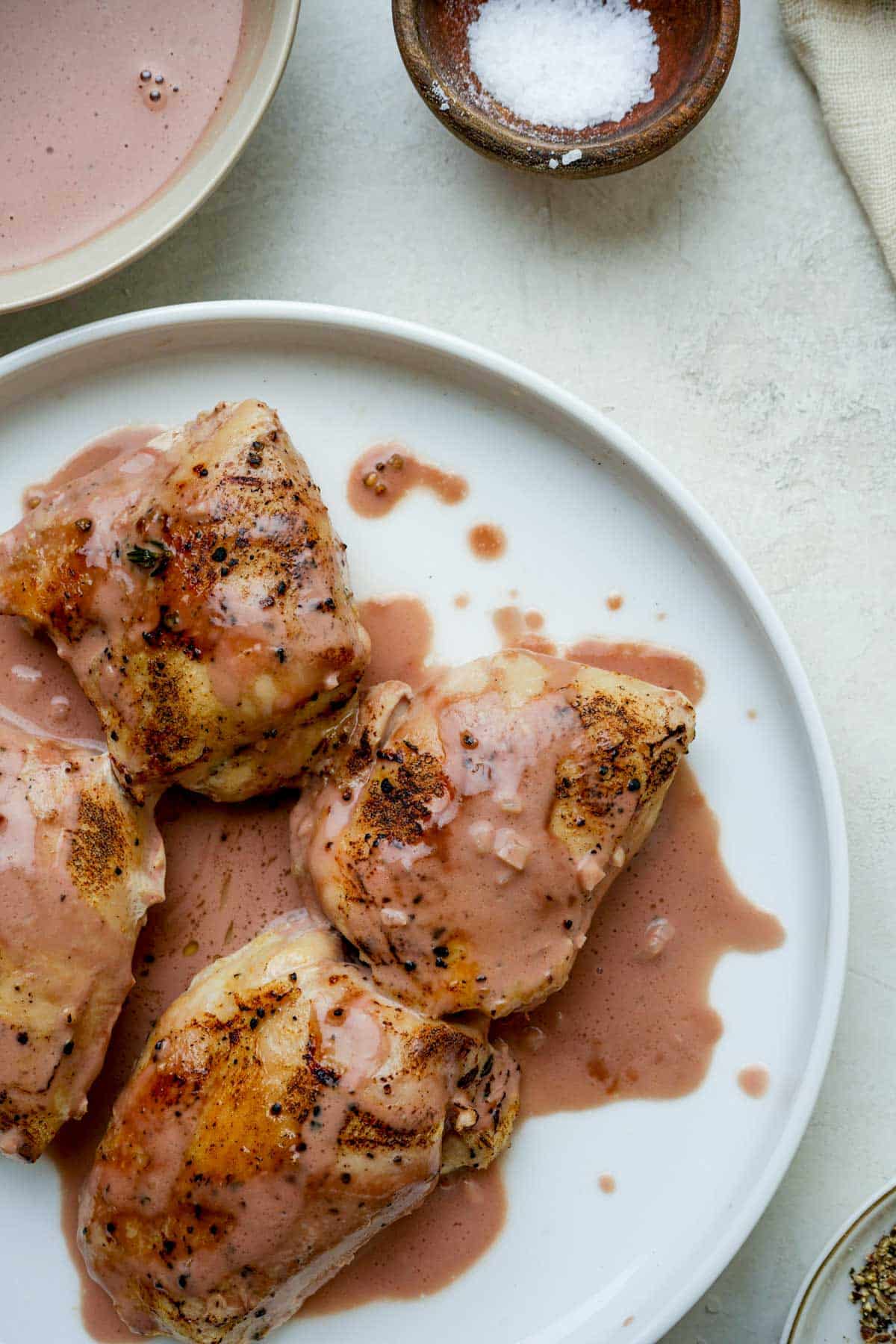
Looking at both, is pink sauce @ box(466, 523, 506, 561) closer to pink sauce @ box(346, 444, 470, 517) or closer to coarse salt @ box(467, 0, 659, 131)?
pink sauce @ box(346, 444, 470, 517)

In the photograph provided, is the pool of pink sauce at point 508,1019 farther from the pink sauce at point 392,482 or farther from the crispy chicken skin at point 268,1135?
the pink sauce at point 392,482

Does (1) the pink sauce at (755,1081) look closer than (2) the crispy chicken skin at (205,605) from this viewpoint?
No

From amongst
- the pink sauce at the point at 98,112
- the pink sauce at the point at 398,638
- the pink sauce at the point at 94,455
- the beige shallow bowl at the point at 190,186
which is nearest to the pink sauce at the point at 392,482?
the pink sauce at the point at 398,638

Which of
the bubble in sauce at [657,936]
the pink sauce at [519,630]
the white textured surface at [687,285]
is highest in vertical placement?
the white textured surface at [687,285]

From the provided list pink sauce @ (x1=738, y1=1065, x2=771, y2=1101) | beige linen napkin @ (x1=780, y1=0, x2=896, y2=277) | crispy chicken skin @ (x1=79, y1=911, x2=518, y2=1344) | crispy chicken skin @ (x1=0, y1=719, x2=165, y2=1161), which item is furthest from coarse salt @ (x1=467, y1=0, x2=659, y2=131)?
pink sauce @ (x1=738, y1=1065, x2=771, y2=1101)

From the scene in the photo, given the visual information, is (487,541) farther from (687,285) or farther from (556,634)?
(687,285)

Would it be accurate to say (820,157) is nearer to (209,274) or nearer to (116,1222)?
(209,274)

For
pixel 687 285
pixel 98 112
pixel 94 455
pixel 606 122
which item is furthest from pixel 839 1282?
pixel 98 112
